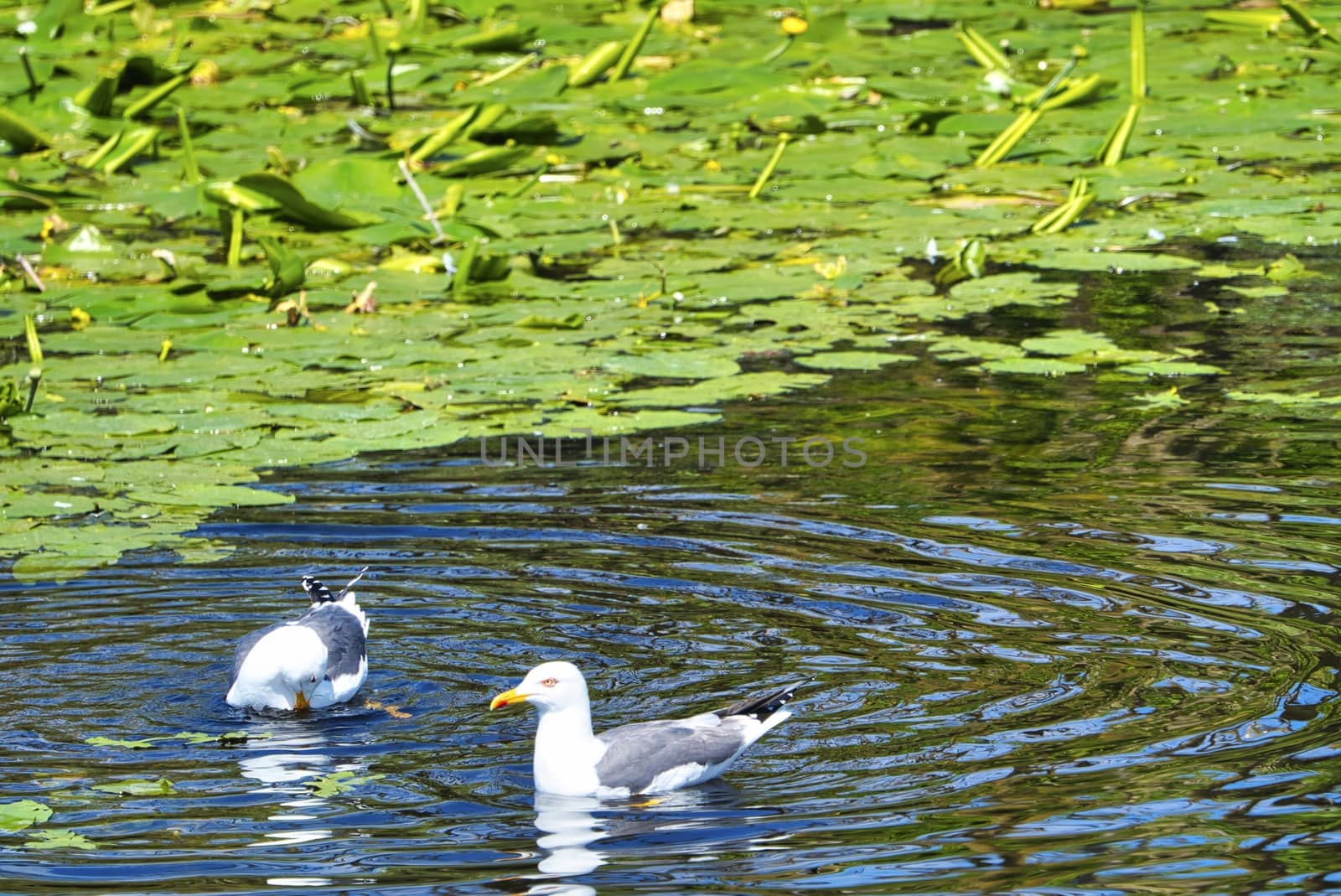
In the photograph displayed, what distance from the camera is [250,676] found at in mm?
5816

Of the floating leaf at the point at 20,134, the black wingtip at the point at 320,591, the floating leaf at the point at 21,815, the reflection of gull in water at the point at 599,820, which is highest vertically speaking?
the floating leaf at the point at 20,134

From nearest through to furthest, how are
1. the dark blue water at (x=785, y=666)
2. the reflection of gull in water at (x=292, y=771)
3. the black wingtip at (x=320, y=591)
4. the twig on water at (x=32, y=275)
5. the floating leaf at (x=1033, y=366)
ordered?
the dark blue water at (x=785, y=666), the reflection of gull in water at (x=292, y=771), the black wingtip at (x=320, y=591), the floating leaf at (x=1033, y=366), the twig on water at (x=32, y=275)

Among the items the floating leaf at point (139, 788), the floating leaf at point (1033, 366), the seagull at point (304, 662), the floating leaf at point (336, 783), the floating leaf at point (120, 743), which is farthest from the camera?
the floating leaf at point (1033, 366)

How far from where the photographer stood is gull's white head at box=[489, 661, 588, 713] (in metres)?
5.14

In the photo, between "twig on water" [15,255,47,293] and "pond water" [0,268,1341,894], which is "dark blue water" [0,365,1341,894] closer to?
"pond water" [0,268,1341,894]

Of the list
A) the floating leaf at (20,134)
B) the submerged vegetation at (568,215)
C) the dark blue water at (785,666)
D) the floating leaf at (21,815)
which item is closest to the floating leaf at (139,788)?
the dark blue water at (785,666)

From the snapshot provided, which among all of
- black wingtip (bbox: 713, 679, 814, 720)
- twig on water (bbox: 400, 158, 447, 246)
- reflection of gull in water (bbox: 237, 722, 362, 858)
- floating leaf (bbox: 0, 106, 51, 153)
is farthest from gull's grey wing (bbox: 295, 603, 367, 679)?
floating leaf (bbox: 0, 106, 51, 153)

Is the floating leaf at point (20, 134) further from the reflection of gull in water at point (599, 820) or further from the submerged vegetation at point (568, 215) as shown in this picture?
the reflection of gull in water at point (599, 820)

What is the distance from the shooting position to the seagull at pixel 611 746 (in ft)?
16.8

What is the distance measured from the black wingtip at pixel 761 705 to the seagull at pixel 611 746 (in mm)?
12

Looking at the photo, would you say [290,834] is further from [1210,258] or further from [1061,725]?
[1210,258]

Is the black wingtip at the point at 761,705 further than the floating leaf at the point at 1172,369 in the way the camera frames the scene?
No

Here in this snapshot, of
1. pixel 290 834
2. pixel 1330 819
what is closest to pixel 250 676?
pixel 290 834

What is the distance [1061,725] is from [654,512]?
240 centimetres
